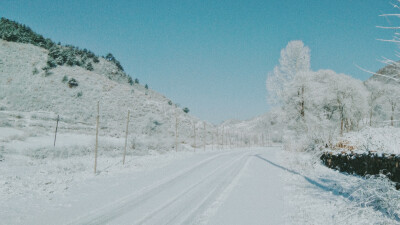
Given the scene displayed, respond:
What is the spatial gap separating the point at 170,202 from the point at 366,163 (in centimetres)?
856

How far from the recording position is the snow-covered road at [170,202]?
543 centimetres

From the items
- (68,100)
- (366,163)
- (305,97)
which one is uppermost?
(68,100)

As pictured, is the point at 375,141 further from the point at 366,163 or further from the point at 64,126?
the point at 64,126

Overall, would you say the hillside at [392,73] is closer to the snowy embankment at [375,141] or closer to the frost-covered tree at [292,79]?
the snowy embankment at [375,141]

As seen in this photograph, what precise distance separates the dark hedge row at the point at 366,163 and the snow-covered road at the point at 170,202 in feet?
12.4

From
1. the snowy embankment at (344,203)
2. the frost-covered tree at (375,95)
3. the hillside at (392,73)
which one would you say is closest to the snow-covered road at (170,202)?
the snowy embankment at (344,203)

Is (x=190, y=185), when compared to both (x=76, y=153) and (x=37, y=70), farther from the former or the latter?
(x=37, y=70)

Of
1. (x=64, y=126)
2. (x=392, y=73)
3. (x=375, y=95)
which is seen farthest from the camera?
(x=375, y=95)

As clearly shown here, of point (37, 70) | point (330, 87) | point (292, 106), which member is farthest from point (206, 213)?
point (37, 70)

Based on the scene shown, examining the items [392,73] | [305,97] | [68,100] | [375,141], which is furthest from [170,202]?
[68,100]

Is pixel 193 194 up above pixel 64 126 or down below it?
below

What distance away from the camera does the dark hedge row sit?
8.27m

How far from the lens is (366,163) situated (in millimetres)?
9977

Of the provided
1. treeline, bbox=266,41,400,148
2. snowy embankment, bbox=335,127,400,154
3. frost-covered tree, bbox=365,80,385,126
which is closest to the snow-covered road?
snowy embankment, bbox=335,127,400,154
